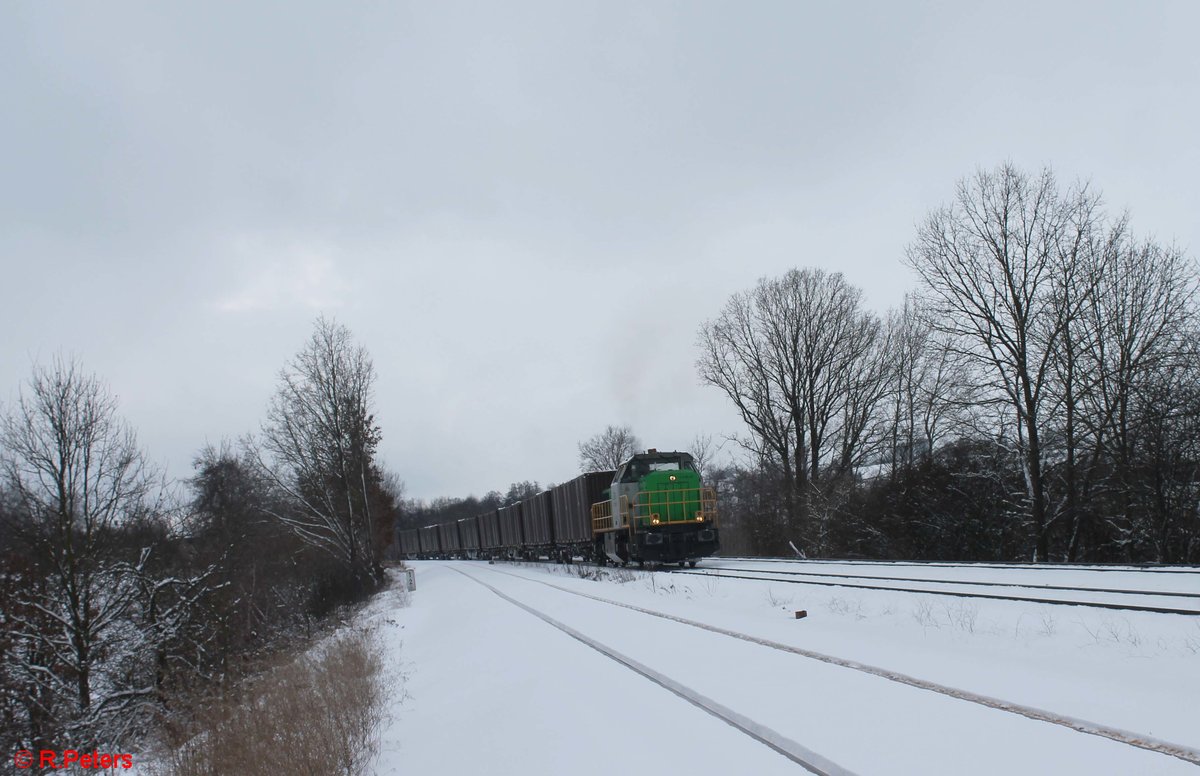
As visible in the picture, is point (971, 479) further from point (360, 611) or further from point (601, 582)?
point (360, 611)

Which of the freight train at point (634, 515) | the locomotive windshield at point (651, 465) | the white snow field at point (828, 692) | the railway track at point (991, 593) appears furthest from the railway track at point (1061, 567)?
the locomotive windshield at point (651, 465)

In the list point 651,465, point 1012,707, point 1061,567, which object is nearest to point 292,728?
point 1012,707

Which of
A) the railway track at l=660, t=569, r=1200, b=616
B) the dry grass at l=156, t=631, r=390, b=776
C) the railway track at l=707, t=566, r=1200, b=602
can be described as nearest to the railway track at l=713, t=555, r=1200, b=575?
→ the railway track at l=707, t=566, r=1200, b=602

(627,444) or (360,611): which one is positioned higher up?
(627,444)

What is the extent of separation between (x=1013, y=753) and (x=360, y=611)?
2159 centimetres

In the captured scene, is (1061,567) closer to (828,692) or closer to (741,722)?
(828,692)

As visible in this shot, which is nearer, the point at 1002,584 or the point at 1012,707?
the point at 1012,707

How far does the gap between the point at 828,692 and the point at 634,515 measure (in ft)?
51.2

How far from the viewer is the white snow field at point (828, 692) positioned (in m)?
4.66

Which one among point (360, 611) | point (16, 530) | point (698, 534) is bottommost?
point (360, 611)

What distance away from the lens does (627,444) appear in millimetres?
91438

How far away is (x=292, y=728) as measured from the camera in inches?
269

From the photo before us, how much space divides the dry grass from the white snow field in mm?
362

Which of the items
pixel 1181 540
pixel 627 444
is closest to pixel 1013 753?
pixel 1181 540
